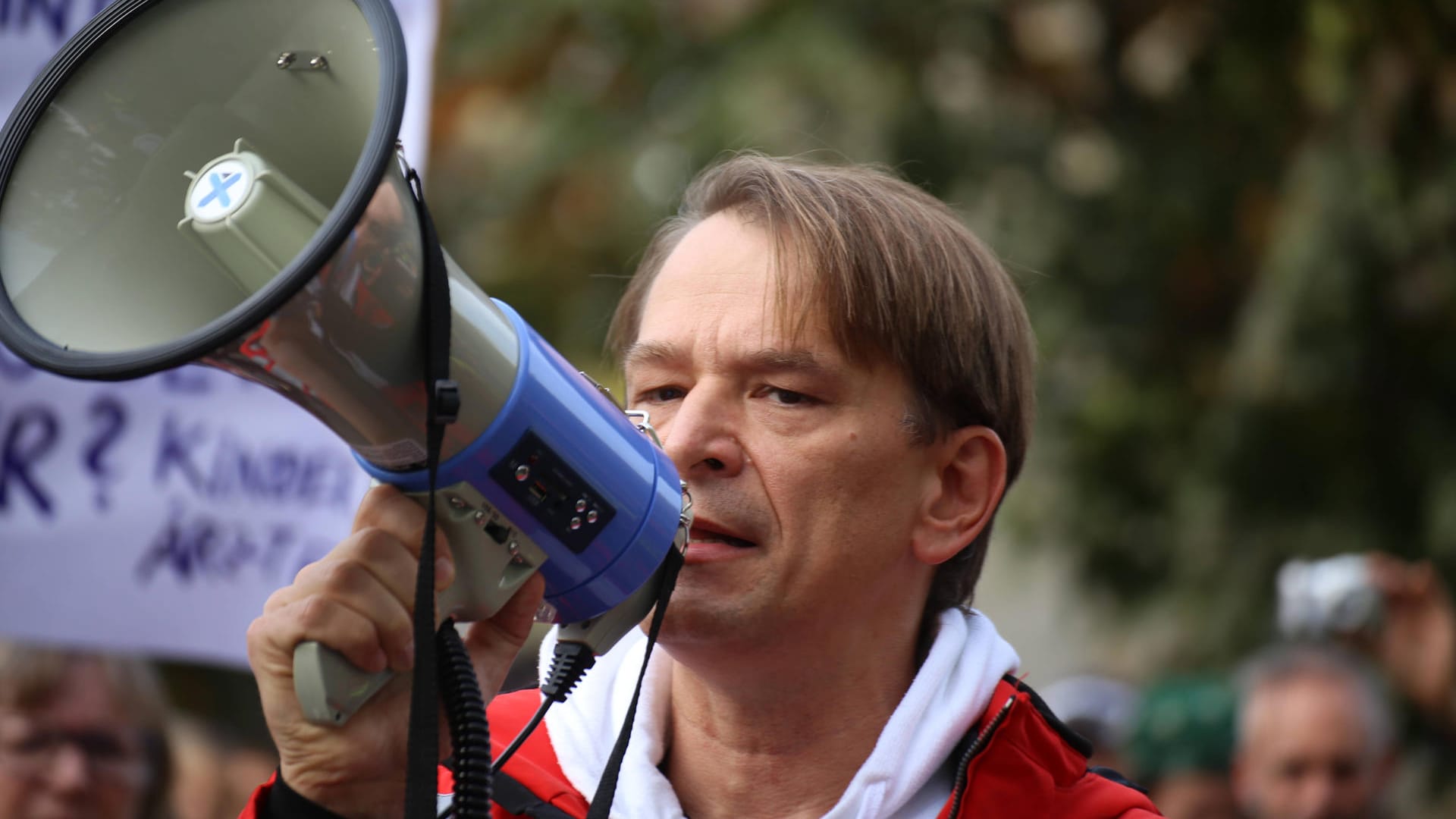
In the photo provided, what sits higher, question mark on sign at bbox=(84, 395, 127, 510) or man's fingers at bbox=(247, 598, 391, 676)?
man's fingers at bbox=(247, 598, 391, 676)

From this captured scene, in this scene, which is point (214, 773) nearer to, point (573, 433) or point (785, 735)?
point (785, 735)

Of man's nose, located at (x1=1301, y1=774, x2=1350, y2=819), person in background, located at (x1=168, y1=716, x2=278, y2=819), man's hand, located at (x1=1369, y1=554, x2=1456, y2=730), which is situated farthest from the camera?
person in background, located at (x1=168, y1=716, x2=278, y2=819)

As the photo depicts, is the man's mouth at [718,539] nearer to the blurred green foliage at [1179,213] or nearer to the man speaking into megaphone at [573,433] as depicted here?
the man speaking into megaphone at [573,433]

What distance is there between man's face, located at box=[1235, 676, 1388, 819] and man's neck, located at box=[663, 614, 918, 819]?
2095mm

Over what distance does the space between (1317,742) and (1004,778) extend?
2.16 m

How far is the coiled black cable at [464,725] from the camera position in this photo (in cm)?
178

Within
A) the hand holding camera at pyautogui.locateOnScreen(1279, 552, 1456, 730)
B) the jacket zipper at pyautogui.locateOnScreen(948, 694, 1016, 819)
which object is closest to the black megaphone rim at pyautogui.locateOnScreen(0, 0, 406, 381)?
the jacket zipper at pyautogui.locateOnScreen(948, 694, 1016, 819)

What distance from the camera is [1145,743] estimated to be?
188 inches

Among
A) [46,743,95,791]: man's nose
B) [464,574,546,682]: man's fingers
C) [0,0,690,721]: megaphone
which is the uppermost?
[0,0,690,721]: megaphone

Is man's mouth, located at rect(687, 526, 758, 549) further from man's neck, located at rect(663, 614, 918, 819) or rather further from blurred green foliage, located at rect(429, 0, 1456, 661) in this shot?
blurred green foliage, located at rect(429, 0, 1456, 661)

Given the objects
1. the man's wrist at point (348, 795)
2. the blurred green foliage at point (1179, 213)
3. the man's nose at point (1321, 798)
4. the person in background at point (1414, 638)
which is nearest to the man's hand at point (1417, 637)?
the person in background at point (1414, 638)

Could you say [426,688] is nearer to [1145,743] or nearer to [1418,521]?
[1145,743]

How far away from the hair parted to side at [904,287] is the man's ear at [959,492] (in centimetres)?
3

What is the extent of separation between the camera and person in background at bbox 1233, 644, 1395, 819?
13.4ft
